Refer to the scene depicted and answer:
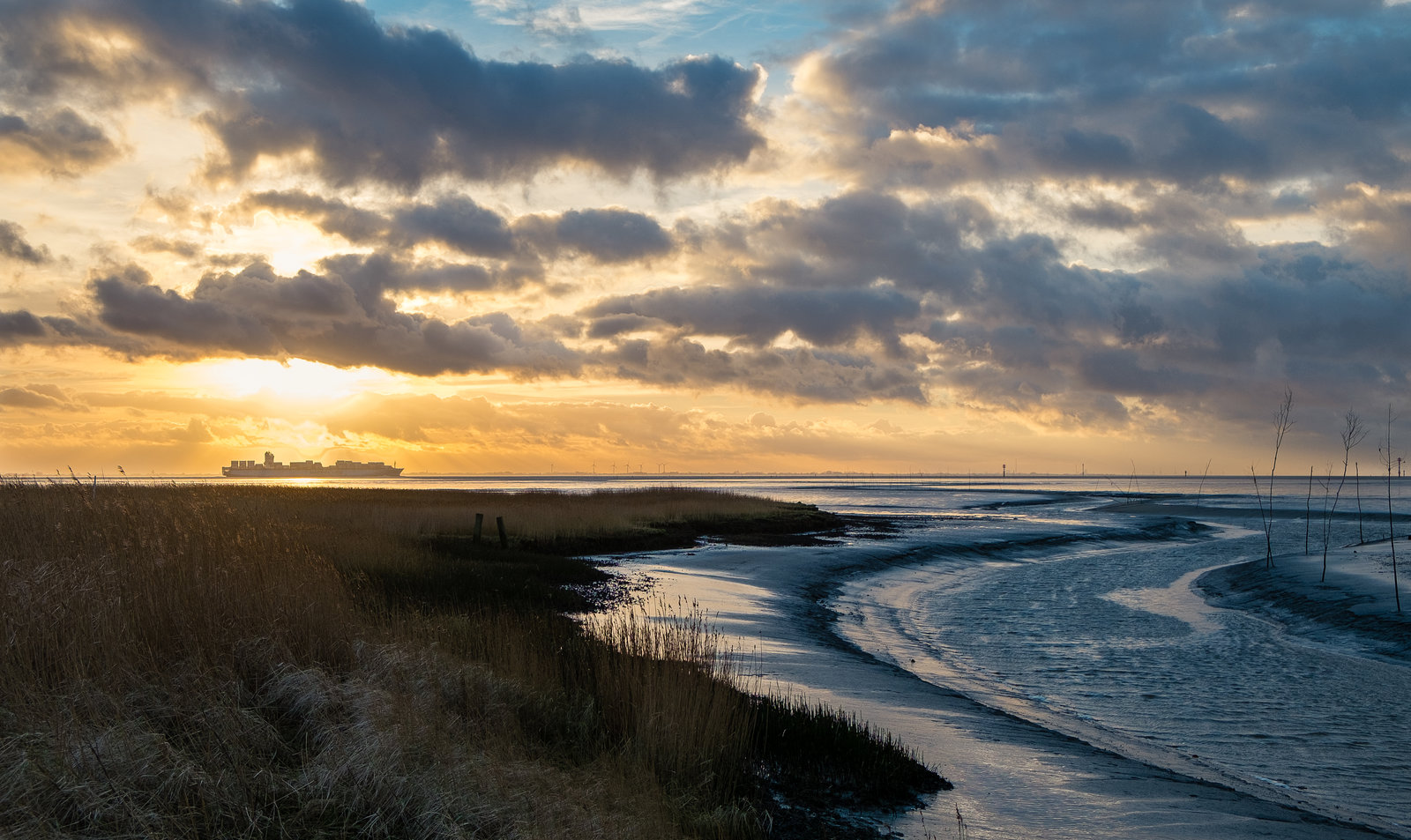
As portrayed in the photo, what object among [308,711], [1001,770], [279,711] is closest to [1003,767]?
[1001,770]

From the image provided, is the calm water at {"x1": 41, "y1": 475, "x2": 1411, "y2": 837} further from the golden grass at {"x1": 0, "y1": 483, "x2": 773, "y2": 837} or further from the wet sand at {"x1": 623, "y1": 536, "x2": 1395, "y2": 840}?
the golden grass at {"x1": 0, "y1": 483, "x2": 773, "y2": 837}

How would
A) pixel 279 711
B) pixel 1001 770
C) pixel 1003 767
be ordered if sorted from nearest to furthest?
pixel 279 711
pixel 1001 770
pixel 1003 767

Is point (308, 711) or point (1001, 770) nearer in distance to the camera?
point (308, 711)

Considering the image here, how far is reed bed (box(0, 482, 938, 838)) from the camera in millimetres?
5684

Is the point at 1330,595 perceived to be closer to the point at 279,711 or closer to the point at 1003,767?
the point at 1003,767

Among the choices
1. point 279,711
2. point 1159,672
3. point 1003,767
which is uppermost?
point 279,711

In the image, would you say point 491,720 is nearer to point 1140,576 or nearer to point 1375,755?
point 1375,755

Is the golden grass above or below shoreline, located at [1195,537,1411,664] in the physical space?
above

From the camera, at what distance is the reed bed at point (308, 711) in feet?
18.6

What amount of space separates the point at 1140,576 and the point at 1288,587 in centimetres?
681

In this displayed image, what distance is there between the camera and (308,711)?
24.7 feet

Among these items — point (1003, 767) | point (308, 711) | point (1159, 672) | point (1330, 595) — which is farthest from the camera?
point (1330, 595)

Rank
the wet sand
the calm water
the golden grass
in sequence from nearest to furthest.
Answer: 1. the golden grass
2. the wet sand
3. the calm water

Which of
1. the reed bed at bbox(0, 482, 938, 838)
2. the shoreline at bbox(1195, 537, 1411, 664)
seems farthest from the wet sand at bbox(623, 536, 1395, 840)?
the shoreline at bbox(1195, 537, 1411, 664)
